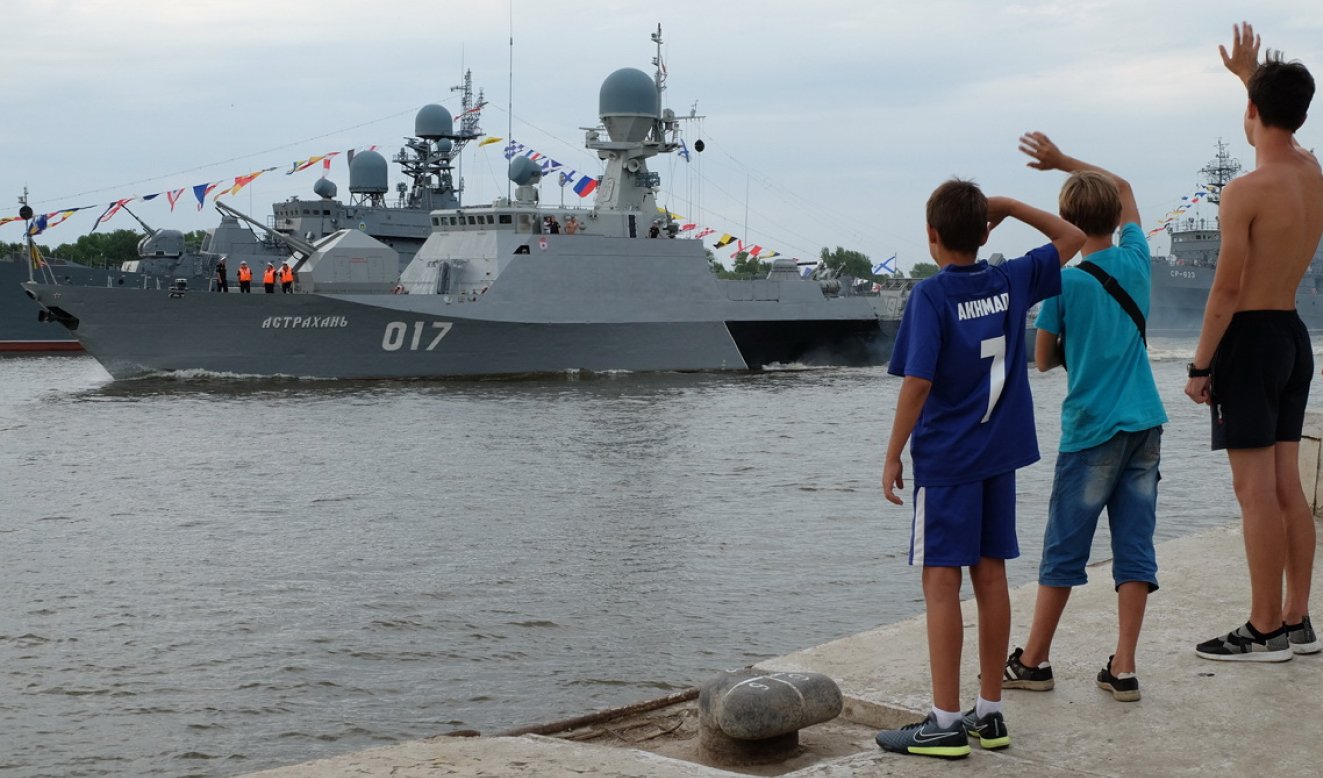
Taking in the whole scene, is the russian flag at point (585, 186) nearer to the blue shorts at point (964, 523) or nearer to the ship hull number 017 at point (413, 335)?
the ship hull number 017 at point (413, 335)

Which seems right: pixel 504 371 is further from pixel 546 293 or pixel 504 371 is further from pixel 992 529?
pixel 992 529

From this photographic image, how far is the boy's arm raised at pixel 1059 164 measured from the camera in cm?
344

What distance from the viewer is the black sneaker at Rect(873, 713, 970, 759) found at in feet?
9.37

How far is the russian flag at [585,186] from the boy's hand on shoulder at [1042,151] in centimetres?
2783

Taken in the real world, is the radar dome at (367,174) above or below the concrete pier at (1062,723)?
above

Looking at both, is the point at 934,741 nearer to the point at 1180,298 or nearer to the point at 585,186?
the point at 585,186

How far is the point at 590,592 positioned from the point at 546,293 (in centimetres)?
1985

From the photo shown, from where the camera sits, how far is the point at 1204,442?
16234mm

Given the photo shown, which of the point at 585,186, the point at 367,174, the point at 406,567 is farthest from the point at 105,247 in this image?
the point at 406,567

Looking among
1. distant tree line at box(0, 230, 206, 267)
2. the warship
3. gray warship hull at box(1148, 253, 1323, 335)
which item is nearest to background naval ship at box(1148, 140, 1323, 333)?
gray warship hull at box(1148, 253, 1323, 335)

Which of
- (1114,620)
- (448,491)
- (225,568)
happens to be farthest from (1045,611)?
(448,491)

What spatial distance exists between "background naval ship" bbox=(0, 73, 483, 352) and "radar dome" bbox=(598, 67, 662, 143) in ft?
35.6

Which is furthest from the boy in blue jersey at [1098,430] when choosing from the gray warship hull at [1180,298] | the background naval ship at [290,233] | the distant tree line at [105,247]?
the distant tree line at [105,247]

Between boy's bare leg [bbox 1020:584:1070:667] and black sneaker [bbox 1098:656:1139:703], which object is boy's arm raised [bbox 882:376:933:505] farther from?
black sneaker [bbox 1098:656:1139:703]
